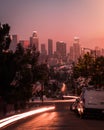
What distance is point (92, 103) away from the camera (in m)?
31.0

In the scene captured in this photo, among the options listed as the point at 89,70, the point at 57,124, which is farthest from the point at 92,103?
the point at 89,70

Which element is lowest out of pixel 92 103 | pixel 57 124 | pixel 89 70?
pixel 57 124

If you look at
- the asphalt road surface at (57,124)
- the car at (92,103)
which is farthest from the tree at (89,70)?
the asphalt road surface at (57,124)

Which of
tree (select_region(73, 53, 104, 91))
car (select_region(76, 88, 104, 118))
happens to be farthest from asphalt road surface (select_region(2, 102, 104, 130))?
tree (select_region(73, 53, 104, 91))

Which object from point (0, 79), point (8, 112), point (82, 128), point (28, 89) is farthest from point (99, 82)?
point (82, 128)

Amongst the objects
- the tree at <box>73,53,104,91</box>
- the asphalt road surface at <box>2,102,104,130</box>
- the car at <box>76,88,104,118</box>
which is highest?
the tree at <box>73,53,104,91</box>

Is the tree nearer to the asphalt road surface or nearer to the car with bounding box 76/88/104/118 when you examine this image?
the car with bounding box 76/88/104/118

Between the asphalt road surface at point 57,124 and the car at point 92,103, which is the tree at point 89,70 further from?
the asphalt road surface at point 57,124

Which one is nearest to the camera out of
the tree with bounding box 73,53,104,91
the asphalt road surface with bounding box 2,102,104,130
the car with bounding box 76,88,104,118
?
the asphalt road surface with bounding box 2,102,104,130

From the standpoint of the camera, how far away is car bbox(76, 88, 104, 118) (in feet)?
101

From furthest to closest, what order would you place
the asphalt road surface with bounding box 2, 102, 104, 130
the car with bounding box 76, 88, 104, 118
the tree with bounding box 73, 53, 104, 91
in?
the tree with bounding box 73, 53, 104, 91
the car with bounding box 76, 88, 104, 118
the asphalt road surface with bounding box 2, 102, 104, 130

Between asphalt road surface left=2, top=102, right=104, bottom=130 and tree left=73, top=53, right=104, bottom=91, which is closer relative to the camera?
asphalt road surface left=2, top=102, right=104, bottom=130

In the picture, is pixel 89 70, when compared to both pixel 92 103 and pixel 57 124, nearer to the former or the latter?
pixel 92 103

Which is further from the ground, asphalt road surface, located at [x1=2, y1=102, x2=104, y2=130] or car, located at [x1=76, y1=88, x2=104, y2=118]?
car, located at [x1=76, y1=88, x2=104, y2=118]
